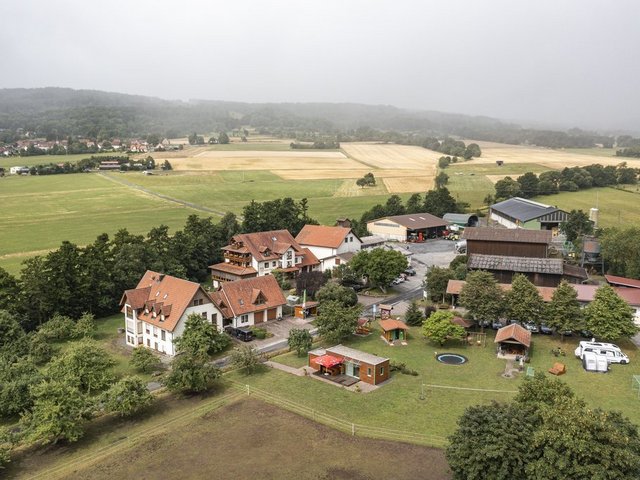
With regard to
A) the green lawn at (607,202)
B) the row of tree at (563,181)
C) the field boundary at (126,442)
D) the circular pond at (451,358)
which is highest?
the row of tree at (563,181)

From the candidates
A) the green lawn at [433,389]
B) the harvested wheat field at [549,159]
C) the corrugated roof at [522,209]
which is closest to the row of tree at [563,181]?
the corrugated roof at [522,209]

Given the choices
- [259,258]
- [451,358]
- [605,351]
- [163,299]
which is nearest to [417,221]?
[259,258]

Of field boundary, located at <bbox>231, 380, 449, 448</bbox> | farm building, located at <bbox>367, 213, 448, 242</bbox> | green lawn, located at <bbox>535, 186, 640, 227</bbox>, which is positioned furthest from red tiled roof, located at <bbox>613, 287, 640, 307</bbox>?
green lawn, located at <bbox>535, 186, 640, 227</bbox>

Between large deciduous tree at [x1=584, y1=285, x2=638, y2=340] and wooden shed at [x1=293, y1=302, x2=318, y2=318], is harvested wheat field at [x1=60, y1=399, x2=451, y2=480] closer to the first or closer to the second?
wooden shed at [x1=293, y1=302, x2=318, y2=318]

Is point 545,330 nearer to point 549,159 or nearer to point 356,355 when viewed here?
point 356,355

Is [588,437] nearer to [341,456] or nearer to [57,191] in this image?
[341,456]

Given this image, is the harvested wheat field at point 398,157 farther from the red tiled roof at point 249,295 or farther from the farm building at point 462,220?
the red tiled roof at point 249,295

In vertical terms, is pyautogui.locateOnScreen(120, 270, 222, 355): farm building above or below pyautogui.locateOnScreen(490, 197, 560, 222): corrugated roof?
below
